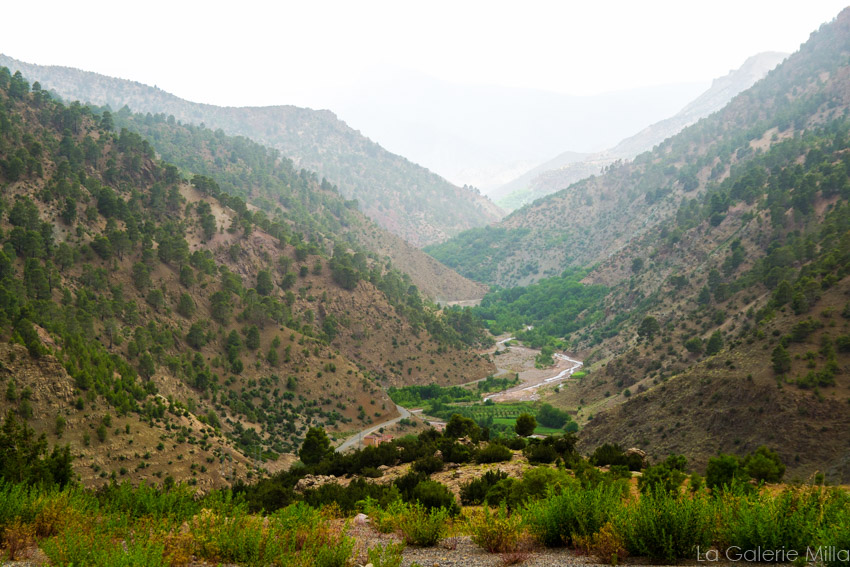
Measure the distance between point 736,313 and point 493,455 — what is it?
71.7 m

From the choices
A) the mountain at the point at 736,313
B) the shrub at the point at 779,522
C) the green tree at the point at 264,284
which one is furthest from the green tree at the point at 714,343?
the green tree at the point at 264,284

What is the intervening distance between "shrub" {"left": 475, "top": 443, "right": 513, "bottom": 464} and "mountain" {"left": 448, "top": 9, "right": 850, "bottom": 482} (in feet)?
92.9

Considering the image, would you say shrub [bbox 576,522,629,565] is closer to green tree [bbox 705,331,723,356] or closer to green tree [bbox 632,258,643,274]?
green tree [bbox 705,331,723,356]

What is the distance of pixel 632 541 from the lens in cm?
1188

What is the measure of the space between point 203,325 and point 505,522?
81142 mm

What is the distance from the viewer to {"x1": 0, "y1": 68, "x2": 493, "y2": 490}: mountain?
51156mm

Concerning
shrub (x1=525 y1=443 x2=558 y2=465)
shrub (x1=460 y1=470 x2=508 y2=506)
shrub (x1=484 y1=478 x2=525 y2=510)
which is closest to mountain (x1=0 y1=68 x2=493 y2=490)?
shrub (x1=525 y1=443 x2=558 y2=465)

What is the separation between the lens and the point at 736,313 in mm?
87125

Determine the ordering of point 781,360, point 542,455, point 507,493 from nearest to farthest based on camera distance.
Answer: point 507,493 < point 542,455 < point 781,360

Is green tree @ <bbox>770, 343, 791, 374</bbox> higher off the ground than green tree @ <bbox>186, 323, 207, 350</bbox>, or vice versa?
green tree @ <bbox>770, 343, 791, 374</bbox>

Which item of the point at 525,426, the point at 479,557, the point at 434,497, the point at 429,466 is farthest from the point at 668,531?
the point at 525,426

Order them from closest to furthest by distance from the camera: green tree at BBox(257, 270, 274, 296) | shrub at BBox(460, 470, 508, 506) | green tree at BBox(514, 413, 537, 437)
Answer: shrub at BBox(460, 470, 508, 506)
green tree at BBox(514, 413, 537, 437)
green tree at BBox(257, 270, 274, 296)

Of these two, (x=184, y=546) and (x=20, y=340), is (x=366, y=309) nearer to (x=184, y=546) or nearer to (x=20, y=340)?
(x=20, y=340)

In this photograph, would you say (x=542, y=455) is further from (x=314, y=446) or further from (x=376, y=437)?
(x=376, y=437)
